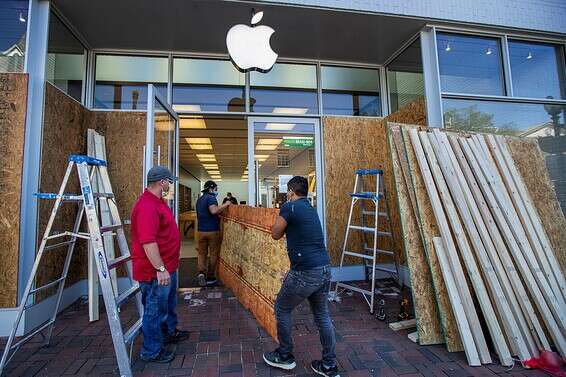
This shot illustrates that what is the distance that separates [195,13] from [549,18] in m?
5.42

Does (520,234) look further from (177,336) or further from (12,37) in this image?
(12,37)

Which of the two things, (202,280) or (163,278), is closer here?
(163,278)

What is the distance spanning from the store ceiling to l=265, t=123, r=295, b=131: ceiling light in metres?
1.23

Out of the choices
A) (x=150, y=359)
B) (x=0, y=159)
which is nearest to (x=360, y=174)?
(x=150, y=359)

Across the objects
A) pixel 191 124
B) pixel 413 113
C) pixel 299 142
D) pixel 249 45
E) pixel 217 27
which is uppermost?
pixel 217 27

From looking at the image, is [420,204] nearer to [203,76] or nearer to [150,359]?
[150,359]

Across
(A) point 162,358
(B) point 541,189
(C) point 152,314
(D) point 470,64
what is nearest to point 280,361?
(A) point 162,358

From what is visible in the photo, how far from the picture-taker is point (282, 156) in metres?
5.52

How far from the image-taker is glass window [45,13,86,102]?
400 cm

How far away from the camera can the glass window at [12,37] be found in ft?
12.0

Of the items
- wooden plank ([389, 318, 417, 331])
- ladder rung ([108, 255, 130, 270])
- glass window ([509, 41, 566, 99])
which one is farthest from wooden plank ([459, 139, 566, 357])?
ladder rung ([108, 255, 130, 270])

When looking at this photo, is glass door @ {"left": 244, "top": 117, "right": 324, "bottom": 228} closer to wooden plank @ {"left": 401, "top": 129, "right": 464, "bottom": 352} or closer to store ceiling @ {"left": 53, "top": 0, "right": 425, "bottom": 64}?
store ceiling @ {"left": 53, "top": 0, "right": 425, "bottom": 64}

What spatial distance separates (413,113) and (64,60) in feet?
16.9

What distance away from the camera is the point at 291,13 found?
4219mm
